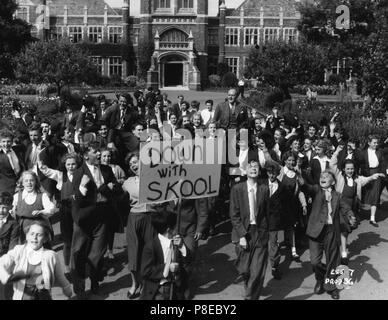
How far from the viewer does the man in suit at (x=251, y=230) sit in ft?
19.8

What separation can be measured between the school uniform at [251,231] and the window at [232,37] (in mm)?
47015

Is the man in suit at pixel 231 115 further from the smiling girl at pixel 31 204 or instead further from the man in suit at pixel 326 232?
the smiling girl at pixel 31 204

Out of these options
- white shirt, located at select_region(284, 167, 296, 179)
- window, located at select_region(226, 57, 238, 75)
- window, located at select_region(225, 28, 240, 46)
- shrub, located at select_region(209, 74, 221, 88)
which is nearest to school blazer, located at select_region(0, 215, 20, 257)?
white shirt, located at select_region(284, 167, 296, 179)

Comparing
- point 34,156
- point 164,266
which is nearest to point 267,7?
point 34,156

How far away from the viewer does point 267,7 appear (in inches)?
2111

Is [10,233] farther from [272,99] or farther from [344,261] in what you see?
[272,99]

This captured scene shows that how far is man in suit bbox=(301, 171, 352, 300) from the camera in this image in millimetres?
6449

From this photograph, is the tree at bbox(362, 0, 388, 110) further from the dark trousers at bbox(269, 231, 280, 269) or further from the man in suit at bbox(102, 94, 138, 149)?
the dark trousers at bbox(269, 231, 280, 269)

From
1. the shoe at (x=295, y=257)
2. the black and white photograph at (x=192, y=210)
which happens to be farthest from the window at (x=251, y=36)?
the shoe at (x=295, y=257)

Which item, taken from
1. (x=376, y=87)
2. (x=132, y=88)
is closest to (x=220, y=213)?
(x=376, y=87)

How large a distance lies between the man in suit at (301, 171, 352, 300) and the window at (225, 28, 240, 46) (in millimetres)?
46690

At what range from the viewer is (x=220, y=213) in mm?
9812
